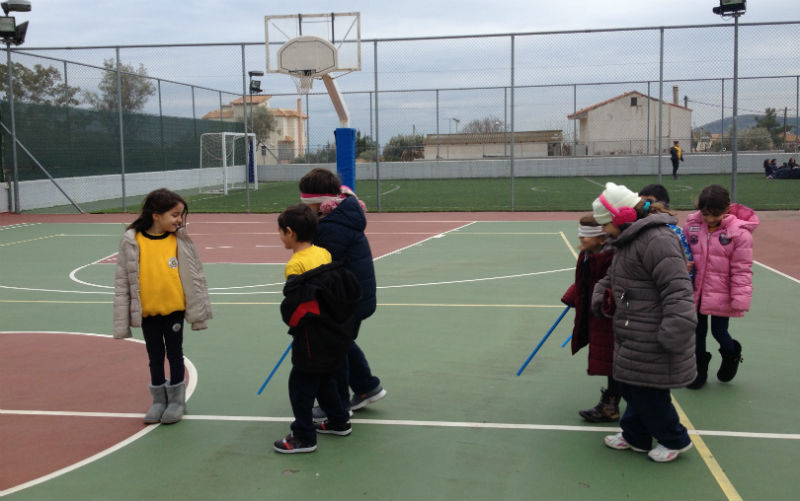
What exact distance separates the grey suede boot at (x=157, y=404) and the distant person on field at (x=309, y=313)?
1.02 metres

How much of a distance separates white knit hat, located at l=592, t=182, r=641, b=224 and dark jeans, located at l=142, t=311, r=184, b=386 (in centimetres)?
270

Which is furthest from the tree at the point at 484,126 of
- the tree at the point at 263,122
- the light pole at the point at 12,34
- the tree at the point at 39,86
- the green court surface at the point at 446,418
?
the green court surface at the point at 446,418

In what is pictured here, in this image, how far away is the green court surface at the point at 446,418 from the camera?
156 inches

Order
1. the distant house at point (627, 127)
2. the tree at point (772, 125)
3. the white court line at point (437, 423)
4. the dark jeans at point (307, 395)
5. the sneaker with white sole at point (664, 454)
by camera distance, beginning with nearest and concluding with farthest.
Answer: the sneaker with white sole at point (664, 454)
the dark jeans at point (307, 395)
the white court line at point (437, 423)
the tree at point (772, 125)
the distant house at point (627, 127)

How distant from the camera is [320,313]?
420 centimetres

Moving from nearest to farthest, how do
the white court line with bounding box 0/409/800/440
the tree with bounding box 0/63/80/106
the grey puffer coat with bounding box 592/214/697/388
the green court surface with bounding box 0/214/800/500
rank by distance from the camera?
1. the grey puffer coat with bounding box 592/214/697/388
2. the green court surface with bounding box 0/214/800/500
3. the white court line with bounding box 0/409/800/440
4. the tree with bounding box 0/63/80/106

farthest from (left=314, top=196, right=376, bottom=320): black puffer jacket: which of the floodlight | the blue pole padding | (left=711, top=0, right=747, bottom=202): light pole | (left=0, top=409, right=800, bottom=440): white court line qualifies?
the floodlight

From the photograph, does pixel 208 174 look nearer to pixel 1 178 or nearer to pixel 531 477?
pixel 1 178

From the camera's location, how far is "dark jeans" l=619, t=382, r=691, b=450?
408cm

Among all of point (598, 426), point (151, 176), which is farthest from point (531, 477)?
point (151, 176)

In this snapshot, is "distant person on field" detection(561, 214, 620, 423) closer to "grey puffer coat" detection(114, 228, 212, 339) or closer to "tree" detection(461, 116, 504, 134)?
"grey puffer coat" detection(114, 228, 212, 339)

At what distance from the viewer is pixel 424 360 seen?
20.7 ft

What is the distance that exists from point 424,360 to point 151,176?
24.2 meters

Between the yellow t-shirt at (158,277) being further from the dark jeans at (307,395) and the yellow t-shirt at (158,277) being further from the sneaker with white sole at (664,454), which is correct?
the sneaker with white sole at (664,454)
